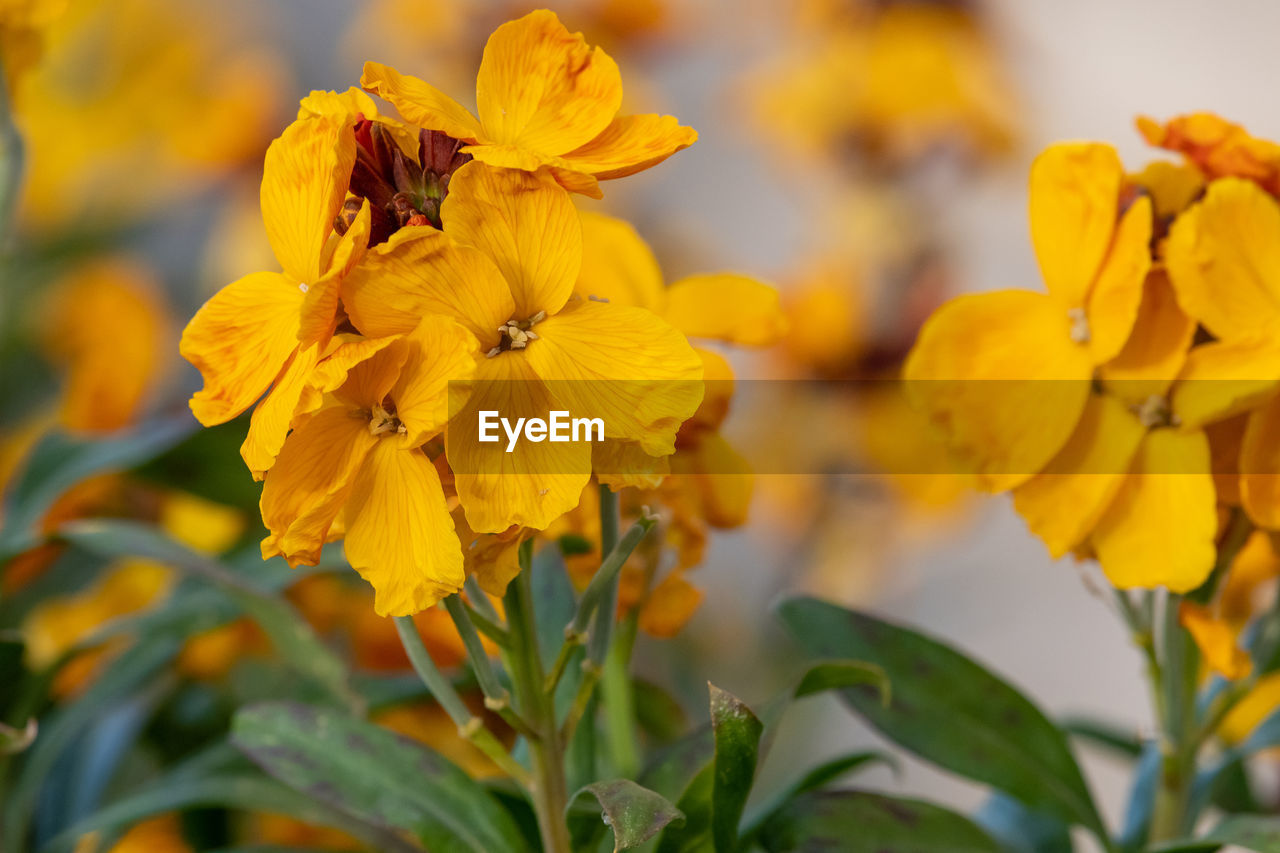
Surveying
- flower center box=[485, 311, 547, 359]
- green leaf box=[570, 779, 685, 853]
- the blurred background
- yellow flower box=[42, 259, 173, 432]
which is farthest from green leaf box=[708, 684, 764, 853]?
yellow flower box=[42, 259, 173, 432]

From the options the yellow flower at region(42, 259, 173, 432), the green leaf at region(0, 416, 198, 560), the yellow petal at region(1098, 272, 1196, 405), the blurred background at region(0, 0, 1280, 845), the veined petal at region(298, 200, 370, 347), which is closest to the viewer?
the veined petal at region(298, 200, 370, 347)

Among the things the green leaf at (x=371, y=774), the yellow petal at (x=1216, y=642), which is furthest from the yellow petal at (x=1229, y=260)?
the green leaf at (x=371, y=774)

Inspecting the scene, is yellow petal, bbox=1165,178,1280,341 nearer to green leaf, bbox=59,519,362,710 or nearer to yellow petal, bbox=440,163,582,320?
yellow petal, bbox=440,163,582,320

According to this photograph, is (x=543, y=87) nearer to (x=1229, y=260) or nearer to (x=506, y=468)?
(x=506, y=468)

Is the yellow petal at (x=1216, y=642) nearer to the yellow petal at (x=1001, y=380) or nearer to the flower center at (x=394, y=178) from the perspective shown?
the yellow petal at (x=1001, y=380)

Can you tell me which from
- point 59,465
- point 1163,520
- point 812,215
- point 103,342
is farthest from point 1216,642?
point 812,215

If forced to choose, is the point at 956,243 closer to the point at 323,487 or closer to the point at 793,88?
the point at 793,88

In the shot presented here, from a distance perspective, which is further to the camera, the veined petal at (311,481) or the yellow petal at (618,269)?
the yellow petal at (618,269)
